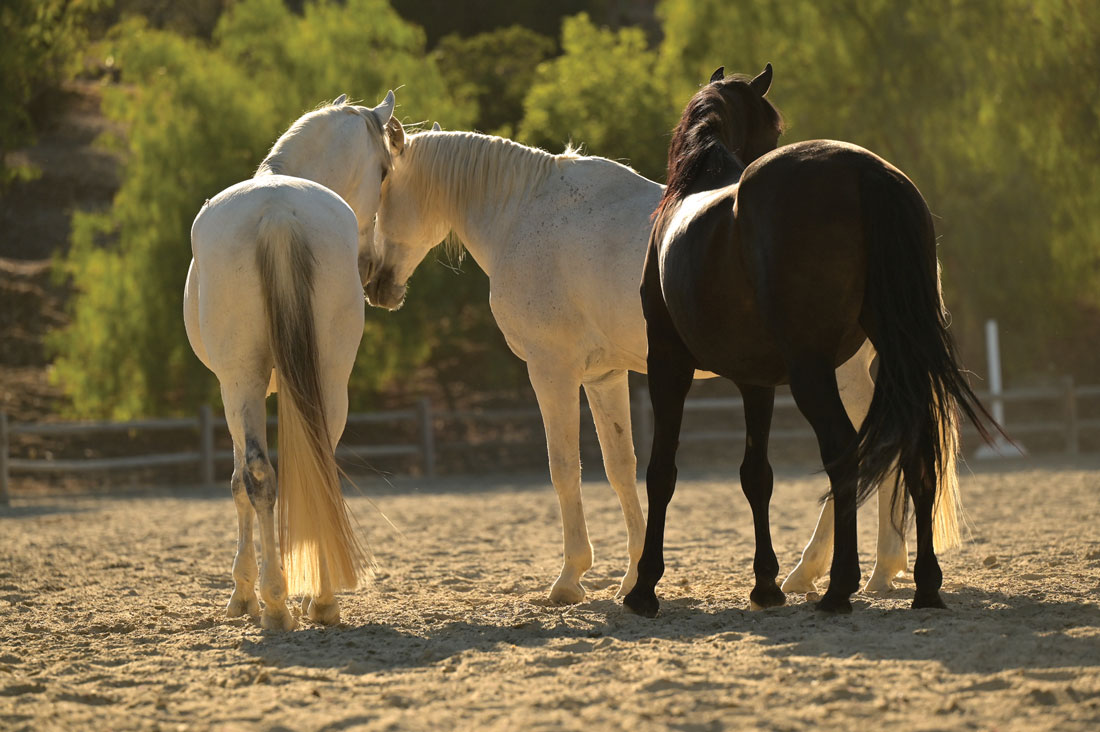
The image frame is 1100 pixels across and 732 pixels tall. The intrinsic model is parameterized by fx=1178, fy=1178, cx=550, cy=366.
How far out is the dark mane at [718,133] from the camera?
464cm

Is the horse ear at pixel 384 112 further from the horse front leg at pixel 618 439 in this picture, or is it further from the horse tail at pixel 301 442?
the horse front leg at pixel 618 439

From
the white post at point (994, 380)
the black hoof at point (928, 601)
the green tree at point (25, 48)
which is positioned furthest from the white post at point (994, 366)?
the black hoof at point (928, 601)

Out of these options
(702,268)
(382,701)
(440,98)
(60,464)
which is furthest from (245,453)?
(440,98)

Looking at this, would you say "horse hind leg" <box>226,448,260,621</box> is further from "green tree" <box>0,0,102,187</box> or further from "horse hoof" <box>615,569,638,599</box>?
→ "green tree" <box>0,0,102,187</box>

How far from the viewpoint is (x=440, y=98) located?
689 inches

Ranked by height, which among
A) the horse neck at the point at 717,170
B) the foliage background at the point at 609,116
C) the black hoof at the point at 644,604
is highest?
the foliage background at the point at 609,116

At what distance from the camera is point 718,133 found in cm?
482

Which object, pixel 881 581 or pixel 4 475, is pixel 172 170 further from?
pixel 881 581

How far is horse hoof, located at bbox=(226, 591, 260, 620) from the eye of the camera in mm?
4820

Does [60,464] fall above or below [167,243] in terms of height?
below

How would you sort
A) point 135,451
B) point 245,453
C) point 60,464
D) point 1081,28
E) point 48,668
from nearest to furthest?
point 48,668 → point 245,453 → point 60,464 → point 1081,28 → point 135,451

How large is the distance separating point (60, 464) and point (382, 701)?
39.4ft

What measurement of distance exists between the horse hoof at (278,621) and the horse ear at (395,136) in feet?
7.96

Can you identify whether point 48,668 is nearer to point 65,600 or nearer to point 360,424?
point 65,600
